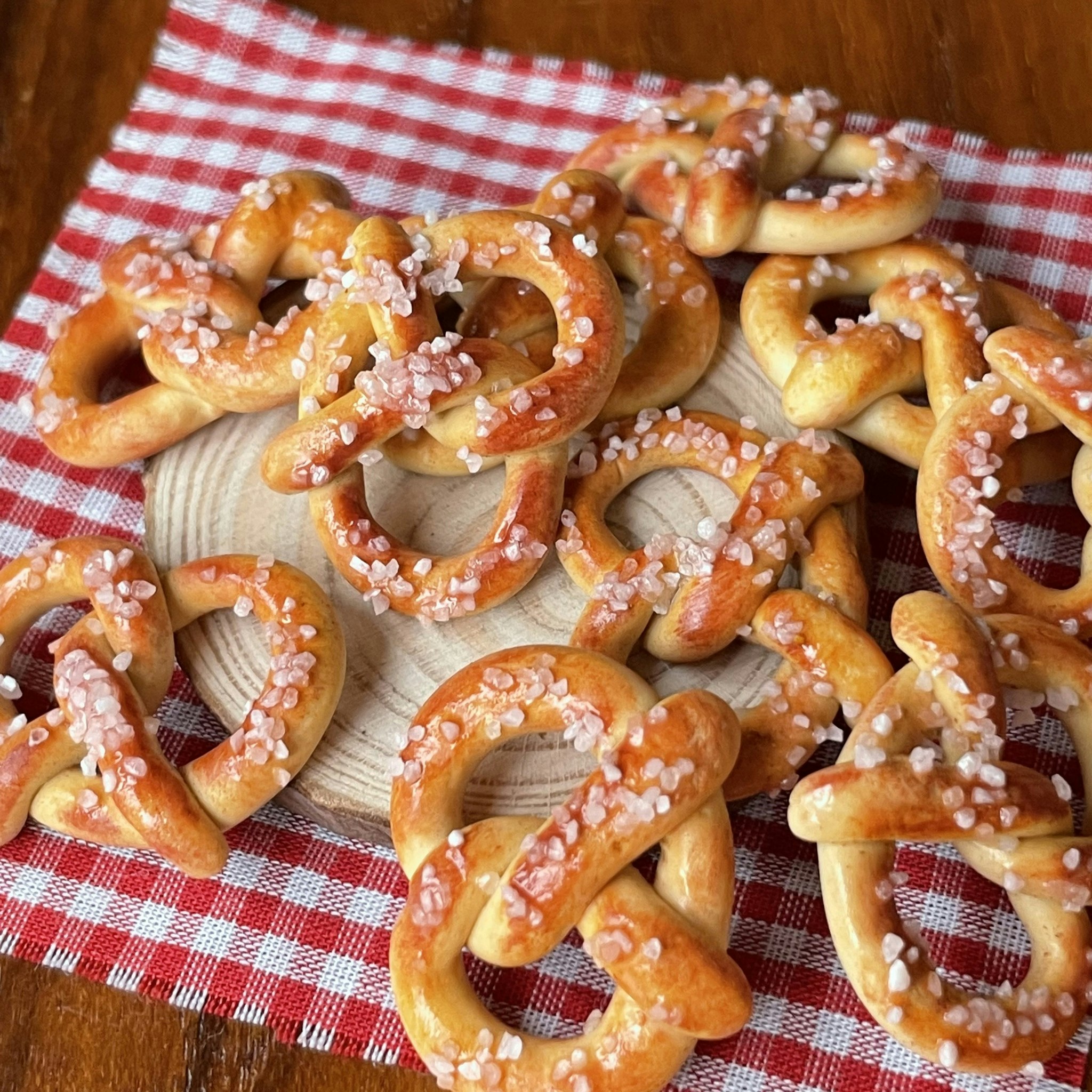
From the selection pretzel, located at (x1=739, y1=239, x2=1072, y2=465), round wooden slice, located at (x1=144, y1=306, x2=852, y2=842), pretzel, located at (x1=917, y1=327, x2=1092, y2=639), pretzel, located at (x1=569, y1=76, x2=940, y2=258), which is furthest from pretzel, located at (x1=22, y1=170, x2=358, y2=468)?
pretzel, located at (x1=917, y1=327, x2=1092, y2=639)

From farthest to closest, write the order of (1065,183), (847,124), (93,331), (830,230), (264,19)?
(264,19), (847,124), (1065,183), (93,331), (830,230)

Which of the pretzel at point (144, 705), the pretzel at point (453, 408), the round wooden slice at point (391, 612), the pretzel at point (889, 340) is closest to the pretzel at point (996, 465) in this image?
the pretzel at point (889, 340)

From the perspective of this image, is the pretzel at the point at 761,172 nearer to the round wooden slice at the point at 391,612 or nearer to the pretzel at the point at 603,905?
the round wooden slice at the point at 391,612

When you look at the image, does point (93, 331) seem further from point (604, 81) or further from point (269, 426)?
point (604, 81)

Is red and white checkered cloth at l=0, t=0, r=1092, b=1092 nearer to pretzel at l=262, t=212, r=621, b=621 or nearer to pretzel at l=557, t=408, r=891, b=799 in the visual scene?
pretzel at l=557, t=408, r=891, b=799

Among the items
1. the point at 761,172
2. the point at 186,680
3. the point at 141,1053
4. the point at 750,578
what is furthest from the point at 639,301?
the point at 141,1053

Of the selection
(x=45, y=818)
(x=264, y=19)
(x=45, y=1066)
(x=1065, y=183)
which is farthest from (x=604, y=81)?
(x=45, y=1066)
